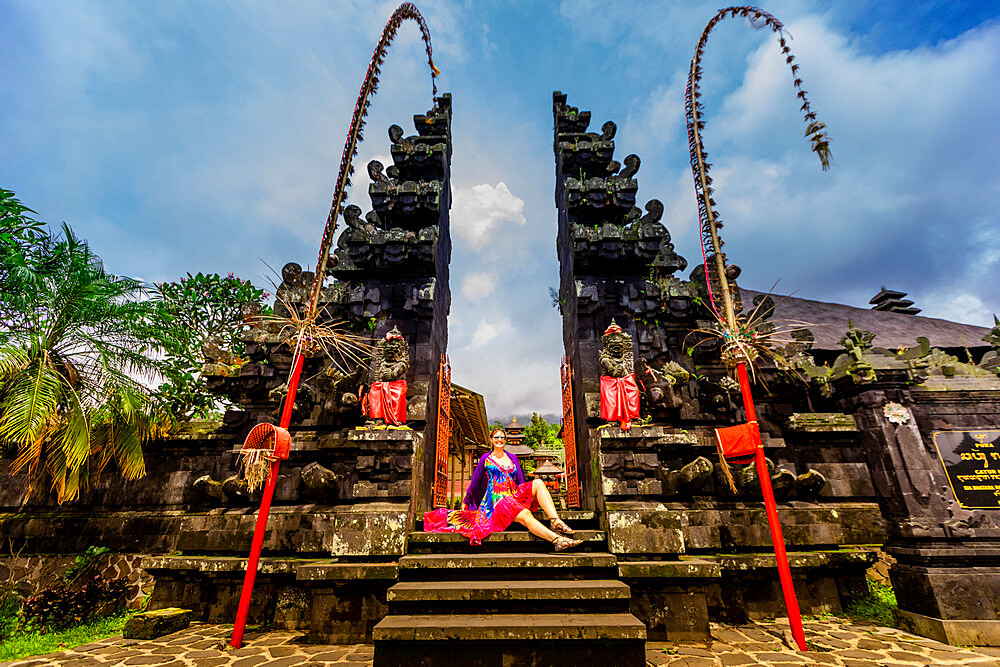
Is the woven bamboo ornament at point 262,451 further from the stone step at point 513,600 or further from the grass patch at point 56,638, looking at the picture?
the grass patch at point 56,638

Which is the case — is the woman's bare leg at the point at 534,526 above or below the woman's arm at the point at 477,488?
below

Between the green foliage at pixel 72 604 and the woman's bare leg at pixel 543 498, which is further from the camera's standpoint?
the green foliage at pixel 72 604

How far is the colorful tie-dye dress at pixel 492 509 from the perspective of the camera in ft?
18.6

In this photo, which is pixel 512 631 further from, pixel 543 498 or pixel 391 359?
pixel 391 359

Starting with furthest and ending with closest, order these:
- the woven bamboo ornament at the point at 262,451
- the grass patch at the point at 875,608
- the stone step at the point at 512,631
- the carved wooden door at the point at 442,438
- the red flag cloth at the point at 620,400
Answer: the carved wooden door at the point at 442,438 < the red flag cloth at the point at 620,400 < the grass patch at the point at 875,608 < the woven bamboo ornament at the point at 262,451 < the stone step at the point at 512,631

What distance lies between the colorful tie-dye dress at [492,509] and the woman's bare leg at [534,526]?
8 centimetres

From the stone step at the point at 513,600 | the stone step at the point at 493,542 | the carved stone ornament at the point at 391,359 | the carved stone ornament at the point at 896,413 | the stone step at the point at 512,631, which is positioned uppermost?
Result: the carved stone ornament at the point at 391,359

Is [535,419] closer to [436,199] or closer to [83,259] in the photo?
[436,199]

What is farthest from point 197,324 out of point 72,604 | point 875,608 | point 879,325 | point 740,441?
point 879,325

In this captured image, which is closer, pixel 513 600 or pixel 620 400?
pixel 513 600

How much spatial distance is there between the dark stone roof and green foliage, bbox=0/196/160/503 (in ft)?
55.9

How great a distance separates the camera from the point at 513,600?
439 centimetres

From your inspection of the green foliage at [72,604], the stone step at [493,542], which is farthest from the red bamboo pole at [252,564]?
the green foliage at [72,604]

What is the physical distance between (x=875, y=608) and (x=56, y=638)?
40.6 ft
